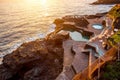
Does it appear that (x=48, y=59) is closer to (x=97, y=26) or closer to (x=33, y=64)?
(x=33, y=64)

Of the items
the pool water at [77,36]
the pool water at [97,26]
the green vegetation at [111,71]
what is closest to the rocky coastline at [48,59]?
the green vegetation at [111,71]

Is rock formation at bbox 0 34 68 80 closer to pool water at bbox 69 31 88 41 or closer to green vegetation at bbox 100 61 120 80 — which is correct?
pool water at bbox 69 31 88 41

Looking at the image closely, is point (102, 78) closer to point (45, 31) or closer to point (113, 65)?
point (113, 65)

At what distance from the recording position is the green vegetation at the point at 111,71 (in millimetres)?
18484

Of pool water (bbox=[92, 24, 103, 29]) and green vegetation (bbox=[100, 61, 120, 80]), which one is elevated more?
green vegetation (bbox=[100, 61, 120, 80])

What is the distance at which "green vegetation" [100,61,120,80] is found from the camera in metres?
18.5

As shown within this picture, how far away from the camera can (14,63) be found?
2694cm

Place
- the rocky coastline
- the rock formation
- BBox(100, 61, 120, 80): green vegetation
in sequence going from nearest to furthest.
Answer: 1. BBox(100, 61, 120, 80): green vegetation
2. the rocky coastline
3. the rock formation

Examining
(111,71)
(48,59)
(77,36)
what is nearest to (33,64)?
(48,59)

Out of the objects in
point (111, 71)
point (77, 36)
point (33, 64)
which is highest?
point (111, 71)

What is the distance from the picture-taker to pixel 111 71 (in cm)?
1898

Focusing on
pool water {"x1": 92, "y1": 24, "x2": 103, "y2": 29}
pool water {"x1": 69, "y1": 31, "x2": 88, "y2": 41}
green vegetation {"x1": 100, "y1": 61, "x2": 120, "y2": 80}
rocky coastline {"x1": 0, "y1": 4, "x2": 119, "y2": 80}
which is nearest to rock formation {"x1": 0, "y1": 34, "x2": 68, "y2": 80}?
rocky coastline {"x1": 0, "y1": 4, "x2": 119, "y2": 80}

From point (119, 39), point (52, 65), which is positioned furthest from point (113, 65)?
point (52, 65)

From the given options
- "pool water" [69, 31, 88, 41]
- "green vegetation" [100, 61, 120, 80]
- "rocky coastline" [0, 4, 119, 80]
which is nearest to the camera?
"green vegetation" [100, 61, 120, 80]
